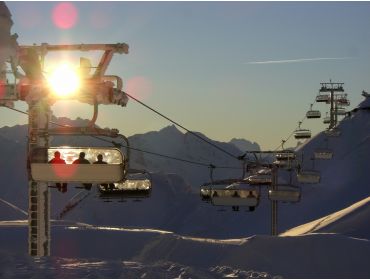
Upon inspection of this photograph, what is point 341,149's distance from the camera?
75.3 meters

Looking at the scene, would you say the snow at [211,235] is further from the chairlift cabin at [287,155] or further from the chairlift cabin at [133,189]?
the chairlift cabin at [287,155]

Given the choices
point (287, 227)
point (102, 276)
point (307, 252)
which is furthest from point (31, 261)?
point (287, 227)

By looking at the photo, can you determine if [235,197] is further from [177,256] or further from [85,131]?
[177,256]

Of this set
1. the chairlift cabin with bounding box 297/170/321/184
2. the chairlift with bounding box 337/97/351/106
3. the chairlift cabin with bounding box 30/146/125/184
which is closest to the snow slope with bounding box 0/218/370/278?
the chairlift cabin with bounding box 30/146/125/184

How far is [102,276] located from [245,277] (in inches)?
245

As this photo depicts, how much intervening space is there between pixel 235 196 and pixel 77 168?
32.1ft

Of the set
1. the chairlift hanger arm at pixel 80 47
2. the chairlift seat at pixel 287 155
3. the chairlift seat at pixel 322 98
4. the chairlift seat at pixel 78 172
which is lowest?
the chairlift seat at pixel 78 172

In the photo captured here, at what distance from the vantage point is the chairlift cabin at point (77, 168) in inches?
346

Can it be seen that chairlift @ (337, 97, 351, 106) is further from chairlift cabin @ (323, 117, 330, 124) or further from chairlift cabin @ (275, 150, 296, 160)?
chairlift cabin @ (275, 150, 296, 160)

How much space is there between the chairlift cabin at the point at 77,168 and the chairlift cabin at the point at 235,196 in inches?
351

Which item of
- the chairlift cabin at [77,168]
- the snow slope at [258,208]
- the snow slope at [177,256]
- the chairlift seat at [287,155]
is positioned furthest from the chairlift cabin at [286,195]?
the snow slope at [258,208]

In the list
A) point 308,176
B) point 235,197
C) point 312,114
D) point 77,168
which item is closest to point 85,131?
point 77,168

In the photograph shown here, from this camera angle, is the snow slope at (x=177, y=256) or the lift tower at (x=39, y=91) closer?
the lift tower at (x=39, y=91)

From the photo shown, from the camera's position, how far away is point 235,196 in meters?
18.1
